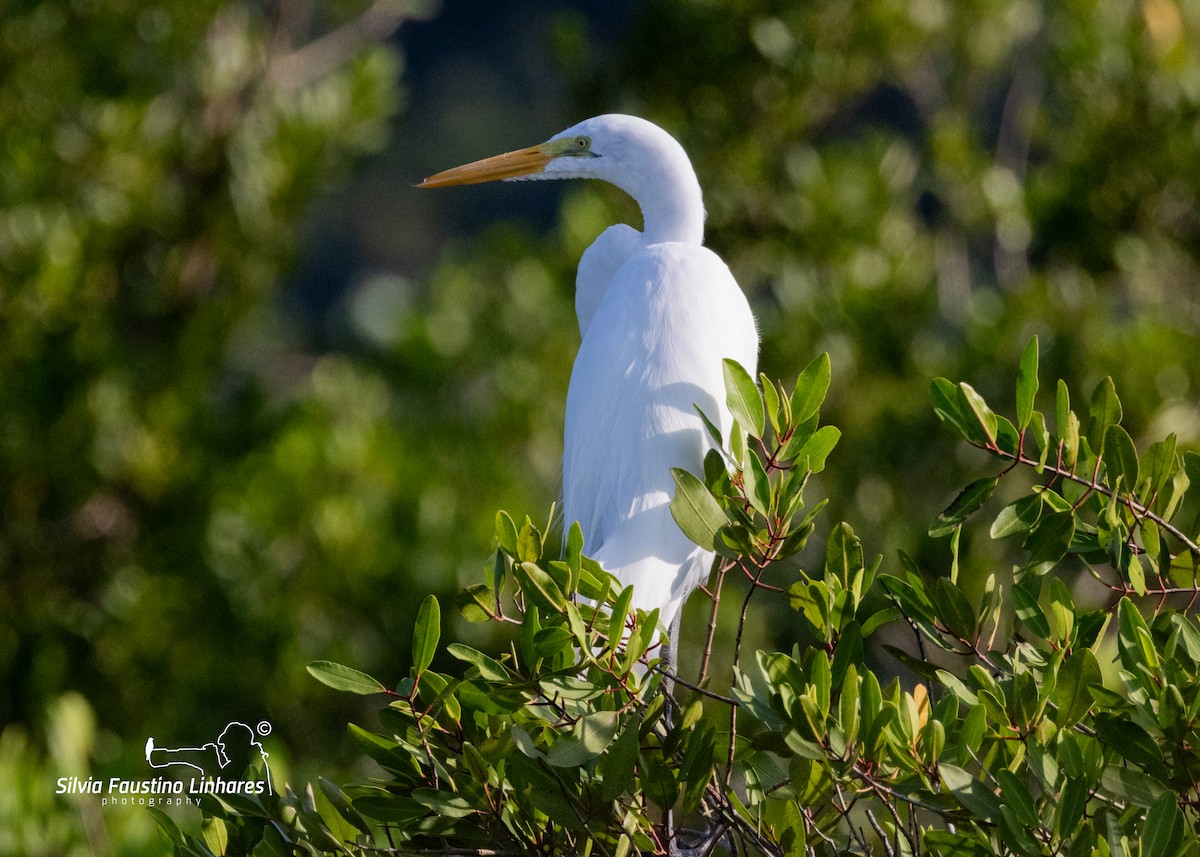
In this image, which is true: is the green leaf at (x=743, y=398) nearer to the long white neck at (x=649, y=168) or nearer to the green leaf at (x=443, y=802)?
the green leaf at (x=443, y=802)

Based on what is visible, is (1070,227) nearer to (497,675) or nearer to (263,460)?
(263,460)

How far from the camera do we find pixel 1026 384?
1.31 meters

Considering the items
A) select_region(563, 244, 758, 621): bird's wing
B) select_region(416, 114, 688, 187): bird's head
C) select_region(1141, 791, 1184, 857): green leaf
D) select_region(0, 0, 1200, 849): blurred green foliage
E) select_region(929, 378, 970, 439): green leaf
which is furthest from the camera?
select_region(0, 0, 1200, 849): blurred green foliage

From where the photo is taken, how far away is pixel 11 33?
4.85 metres

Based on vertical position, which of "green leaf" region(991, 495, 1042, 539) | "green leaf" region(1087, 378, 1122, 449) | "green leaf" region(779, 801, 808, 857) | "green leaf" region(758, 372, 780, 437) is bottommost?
"green leaf" region(779, 801, 808, 857)

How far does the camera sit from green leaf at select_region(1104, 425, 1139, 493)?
1.34 metres

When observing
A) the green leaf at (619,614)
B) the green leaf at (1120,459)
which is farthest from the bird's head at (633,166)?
→ the green leaf at (619,614)

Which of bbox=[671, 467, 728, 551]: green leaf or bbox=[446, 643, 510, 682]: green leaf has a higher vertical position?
bbox=[671, 467, 728, 551]: green leaf

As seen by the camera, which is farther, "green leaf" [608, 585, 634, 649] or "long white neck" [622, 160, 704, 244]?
"long white neck" [622, 160, 704, 244]

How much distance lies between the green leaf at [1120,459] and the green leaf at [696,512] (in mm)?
404

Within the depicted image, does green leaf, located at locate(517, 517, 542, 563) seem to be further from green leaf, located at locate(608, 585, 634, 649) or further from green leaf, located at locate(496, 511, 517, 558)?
green leaf, located at locate(608, 585, 634, 649)

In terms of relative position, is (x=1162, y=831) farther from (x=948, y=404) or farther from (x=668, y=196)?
(x=668, y=196)

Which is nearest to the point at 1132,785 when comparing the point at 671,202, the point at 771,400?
the point at 771,400

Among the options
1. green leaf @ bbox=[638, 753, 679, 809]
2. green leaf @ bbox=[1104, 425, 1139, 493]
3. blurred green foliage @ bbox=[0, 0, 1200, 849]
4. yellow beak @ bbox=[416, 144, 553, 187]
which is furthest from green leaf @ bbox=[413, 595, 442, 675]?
blurred green foliage @ bbox=[0, 0, 1200, 849]
